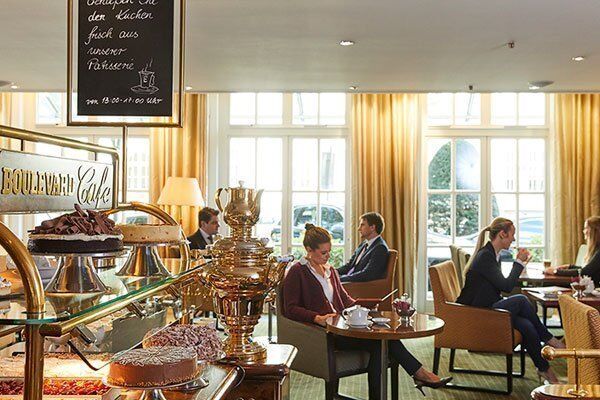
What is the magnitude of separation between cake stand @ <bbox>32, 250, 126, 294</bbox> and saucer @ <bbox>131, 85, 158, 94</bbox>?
4.67 ft

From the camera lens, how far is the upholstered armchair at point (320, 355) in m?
4.83

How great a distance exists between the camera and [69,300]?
175cm

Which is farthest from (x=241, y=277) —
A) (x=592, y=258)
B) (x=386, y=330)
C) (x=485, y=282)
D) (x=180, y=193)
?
(x=180, y=193)

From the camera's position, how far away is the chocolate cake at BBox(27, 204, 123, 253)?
1.84 m

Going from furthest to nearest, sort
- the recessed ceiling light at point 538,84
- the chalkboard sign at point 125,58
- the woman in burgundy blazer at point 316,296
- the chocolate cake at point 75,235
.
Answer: the recessed ceiling light at point 538,84, the woman in burgundy blazer at point 316,296, the chalkboard sign at point 125,58, the chocolate cake at point 75,235

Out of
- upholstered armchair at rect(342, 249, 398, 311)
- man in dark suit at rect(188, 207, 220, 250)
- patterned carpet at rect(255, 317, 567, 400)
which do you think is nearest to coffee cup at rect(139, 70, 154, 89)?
patterned carpet at rect(255, 317, 567, 400)

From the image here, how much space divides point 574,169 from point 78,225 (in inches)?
331

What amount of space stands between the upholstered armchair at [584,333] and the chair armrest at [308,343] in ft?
5.09

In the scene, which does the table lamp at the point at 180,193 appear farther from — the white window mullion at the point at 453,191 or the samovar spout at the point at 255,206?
the samovar spout at the point at 255,206

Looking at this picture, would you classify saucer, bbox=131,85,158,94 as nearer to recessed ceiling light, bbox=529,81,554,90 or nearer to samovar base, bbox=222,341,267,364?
samovar base, bbox=222,341,267,364

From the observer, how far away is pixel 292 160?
970cm

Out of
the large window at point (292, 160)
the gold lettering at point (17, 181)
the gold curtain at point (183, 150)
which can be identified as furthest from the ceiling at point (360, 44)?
the gold lettering at point (17, 181)

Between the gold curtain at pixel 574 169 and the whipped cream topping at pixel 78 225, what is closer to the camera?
the whipped cream topping at pixel 78 225

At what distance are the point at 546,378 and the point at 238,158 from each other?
5107 mm
